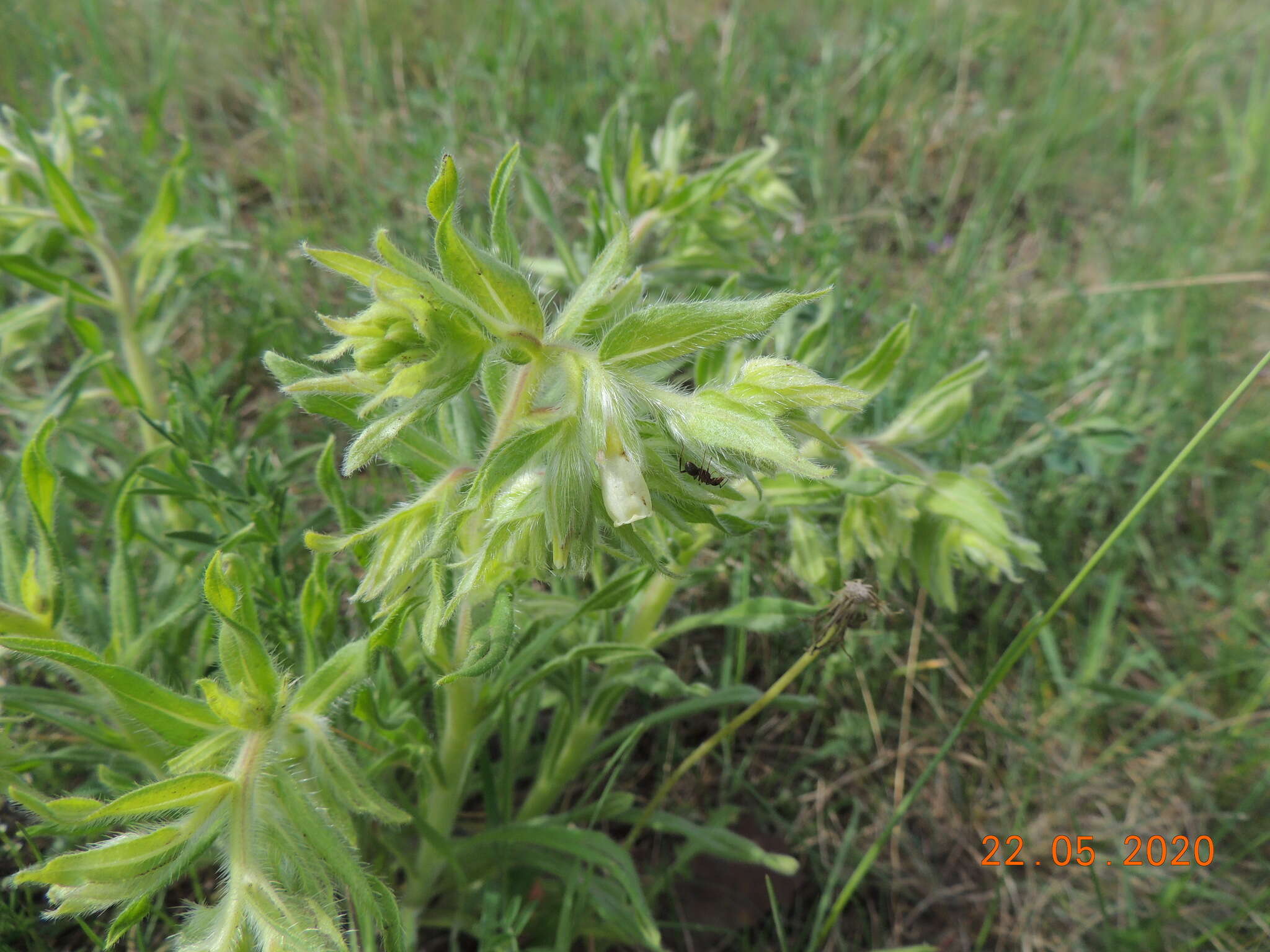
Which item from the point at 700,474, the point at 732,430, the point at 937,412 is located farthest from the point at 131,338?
the point at 937,412

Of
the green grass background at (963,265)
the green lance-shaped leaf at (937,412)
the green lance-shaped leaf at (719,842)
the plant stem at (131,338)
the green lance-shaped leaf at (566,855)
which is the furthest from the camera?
the green grass background at (963,265)

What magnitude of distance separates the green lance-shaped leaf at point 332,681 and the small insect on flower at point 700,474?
61 centimetres

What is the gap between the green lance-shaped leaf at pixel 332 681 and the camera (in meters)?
A: 1.49

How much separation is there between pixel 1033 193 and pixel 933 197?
25.8 inches

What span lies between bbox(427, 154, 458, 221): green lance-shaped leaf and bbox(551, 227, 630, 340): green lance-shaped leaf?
239 millimetres

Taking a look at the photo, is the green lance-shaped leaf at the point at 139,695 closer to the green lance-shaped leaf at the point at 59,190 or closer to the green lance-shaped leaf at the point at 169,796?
the green lance-shaped leaf at the point at 169,796

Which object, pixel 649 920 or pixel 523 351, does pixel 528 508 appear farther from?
pixel 649 920

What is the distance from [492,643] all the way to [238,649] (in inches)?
16.2

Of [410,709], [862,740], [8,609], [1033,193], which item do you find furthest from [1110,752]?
[1033,193]

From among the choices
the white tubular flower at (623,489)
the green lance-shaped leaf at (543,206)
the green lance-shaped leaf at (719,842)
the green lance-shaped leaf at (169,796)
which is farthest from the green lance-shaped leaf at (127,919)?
the green lance-shaped leaf at (543,206)

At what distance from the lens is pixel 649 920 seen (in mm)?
1828

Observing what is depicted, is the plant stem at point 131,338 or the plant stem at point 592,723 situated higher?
the plant stem at point 131,338

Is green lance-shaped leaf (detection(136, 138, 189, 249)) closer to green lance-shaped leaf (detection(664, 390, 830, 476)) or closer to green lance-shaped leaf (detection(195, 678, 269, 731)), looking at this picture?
green lance-shaped leaf (detection(195, 678, 269, 731))

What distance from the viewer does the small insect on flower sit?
1455 mm
